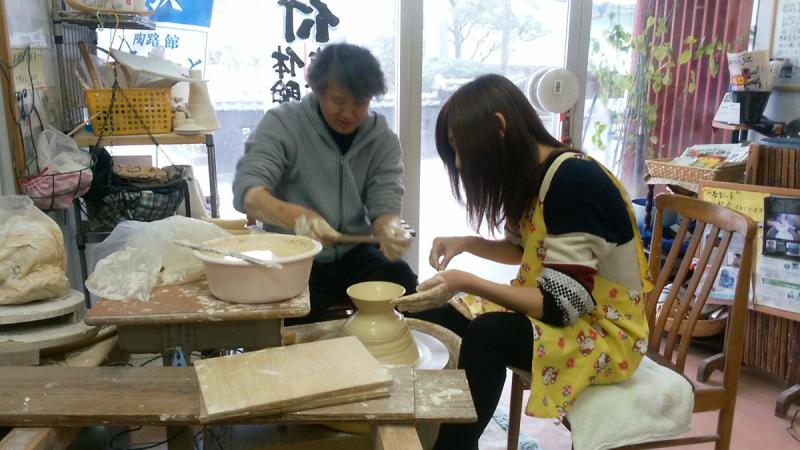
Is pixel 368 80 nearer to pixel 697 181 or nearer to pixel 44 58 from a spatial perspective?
pixel 44 58

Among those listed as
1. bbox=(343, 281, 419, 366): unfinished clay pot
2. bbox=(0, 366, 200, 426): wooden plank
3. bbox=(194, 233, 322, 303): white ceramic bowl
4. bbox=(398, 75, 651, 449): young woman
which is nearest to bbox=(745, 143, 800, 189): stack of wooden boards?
bbox=(398, 75, 651, 449): young woman

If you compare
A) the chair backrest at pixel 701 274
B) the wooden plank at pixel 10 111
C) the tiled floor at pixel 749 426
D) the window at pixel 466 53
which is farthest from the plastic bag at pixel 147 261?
the window at pixel 466 53

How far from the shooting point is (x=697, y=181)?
270 cm

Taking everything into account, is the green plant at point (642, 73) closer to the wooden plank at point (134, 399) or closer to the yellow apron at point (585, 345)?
the yellow apron at point (585, 345)

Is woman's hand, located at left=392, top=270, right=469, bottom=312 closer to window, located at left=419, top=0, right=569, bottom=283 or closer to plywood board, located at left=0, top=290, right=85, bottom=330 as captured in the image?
plywood board, located at left=0, top=290, right=85, bottom=330

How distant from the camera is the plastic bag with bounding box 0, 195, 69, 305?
132 cm

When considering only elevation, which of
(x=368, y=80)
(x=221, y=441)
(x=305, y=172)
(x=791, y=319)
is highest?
(x=368, y=80)

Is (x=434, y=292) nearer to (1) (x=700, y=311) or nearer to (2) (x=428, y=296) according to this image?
(2) (x=428, y=296)

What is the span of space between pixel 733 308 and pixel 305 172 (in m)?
1.31

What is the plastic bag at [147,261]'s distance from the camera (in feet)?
4.17

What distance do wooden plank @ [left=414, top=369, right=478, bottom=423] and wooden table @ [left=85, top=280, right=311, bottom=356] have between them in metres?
0.27

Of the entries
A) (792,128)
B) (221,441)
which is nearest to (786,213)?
(792,128)

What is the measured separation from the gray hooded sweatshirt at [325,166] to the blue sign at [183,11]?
0.88m

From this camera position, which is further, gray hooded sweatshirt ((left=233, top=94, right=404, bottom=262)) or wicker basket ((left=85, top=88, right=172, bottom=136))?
wicker basket ((left=85, top=88, right=172, bottom=136))
